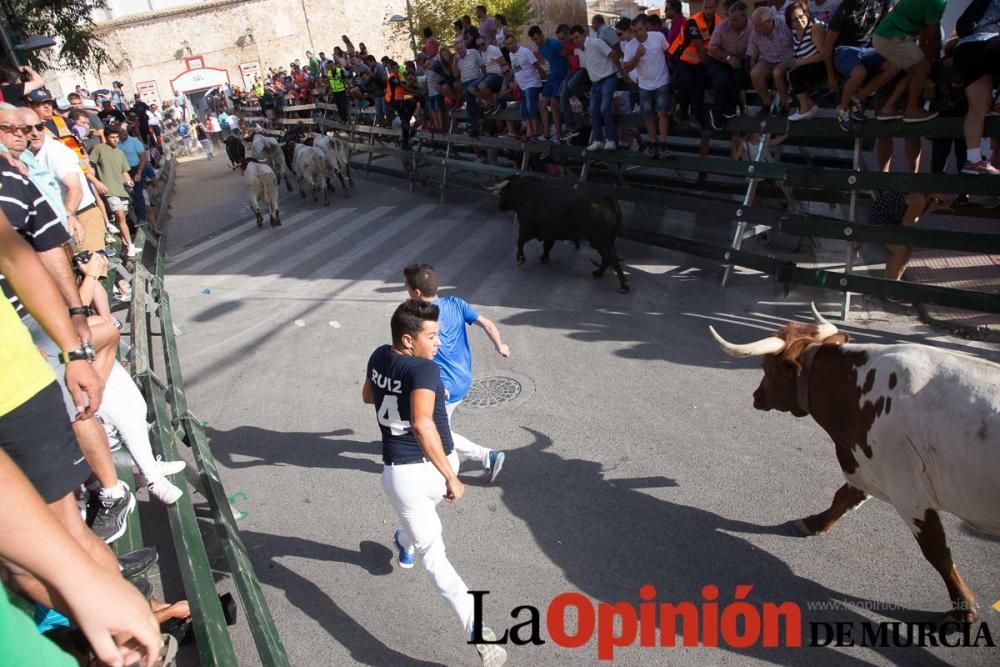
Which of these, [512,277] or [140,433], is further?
[512,277]

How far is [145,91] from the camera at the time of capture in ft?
153

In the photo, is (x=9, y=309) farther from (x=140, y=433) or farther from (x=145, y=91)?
(x=145, y=91)

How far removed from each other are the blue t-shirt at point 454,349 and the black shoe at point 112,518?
7.13ft

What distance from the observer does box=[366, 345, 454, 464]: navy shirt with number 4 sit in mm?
3646

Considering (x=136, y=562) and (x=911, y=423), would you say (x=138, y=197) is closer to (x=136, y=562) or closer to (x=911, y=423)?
(x=136, y=562)

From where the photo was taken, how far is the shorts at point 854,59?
22.2 ft

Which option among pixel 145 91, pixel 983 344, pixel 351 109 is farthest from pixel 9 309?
pixel 145 91

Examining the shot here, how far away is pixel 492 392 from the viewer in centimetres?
657

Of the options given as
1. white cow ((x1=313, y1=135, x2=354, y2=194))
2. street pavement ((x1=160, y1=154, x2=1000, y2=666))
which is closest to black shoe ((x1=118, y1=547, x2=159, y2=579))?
street pavement ((x1=160, y1=154, x2=1000, y2=666))

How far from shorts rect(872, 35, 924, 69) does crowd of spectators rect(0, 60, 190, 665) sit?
6923 millimetres

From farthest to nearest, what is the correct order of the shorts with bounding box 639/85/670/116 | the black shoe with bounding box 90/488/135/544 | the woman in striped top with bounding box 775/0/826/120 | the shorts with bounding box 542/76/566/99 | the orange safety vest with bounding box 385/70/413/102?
the orange safety vest with bounding box 385/70/413/102, the shorts with bounding box 542/76/566/99, the shorts with bounding box 639/85/670/116, the woman in striped top with bounding box 775/0/826/120, the black shoe with bounding box 90/488/135/544

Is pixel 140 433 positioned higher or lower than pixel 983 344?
higher

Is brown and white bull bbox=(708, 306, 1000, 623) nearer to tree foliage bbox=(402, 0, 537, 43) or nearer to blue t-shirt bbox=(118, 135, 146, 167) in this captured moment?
blue t-shirt bbox=(118, 135, 146, 167)

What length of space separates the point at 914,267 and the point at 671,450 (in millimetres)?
4602
